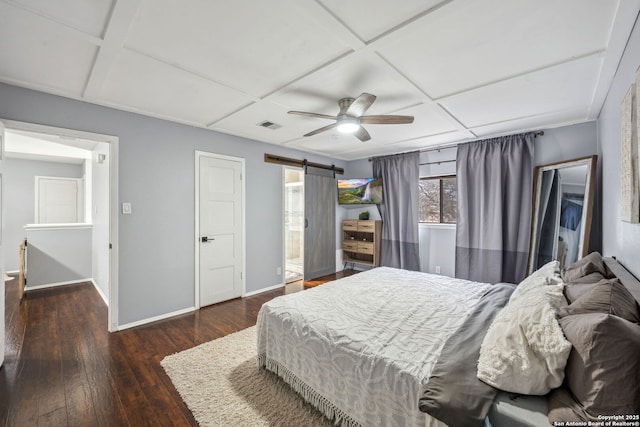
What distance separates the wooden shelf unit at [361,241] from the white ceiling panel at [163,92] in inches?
132

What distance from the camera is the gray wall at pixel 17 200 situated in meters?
5.51

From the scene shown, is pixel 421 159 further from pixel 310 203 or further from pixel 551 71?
pixel 551 71

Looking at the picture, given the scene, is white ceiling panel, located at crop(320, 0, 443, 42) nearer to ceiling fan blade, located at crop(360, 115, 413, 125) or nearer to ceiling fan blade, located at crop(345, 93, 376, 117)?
ceiling fan blade, located at crop(345, 93, 376, 117)

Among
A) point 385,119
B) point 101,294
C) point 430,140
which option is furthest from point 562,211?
point 101,294

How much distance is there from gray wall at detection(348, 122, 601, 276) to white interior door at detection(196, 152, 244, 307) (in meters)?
2.85

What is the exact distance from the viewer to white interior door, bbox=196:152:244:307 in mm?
3654

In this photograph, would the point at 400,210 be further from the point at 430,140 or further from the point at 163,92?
the point at 163,92

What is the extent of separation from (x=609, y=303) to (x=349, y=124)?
7.04 ft

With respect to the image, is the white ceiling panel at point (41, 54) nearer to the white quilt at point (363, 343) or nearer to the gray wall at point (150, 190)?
the gray wall at point (150, 190)

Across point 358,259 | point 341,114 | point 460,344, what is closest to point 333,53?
point 341,114

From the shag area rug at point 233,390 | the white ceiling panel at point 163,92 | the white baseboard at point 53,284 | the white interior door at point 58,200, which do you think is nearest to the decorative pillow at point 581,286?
the shag area rug at point 233,390

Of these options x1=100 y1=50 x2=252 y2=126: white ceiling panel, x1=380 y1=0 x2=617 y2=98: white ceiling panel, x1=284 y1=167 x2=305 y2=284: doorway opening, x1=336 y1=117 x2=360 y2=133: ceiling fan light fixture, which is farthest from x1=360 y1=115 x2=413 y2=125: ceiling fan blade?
x1=284 y1=167 x2=305 y2=284: doorway opening

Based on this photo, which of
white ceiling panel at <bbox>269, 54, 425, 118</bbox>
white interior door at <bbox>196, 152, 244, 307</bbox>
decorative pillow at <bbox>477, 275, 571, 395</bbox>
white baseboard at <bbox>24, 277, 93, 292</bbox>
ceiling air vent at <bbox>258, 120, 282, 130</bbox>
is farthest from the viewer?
white baseboard at <bbox>24, 277, 93, 292</bbox>

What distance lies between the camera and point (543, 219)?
3408mm
